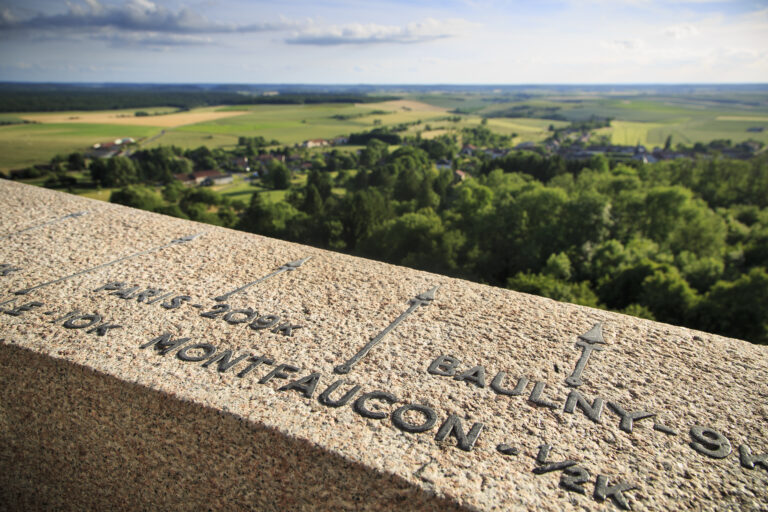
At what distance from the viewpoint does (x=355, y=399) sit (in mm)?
4223

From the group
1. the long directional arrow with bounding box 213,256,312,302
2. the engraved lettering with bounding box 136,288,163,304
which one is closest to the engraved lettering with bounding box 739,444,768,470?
the long directional arrow with bounding box 213,256,312,302

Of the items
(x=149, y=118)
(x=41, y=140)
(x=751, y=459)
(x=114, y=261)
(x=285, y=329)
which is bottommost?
(x=751, y=459)

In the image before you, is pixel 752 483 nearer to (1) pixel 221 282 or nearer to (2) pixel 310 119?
(1) pixel 221 282

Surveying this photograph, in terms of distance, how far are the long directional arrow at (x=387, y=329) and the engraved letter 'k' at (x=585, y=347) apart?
73.9 inches

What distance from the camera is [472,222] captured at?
3175 centimetres

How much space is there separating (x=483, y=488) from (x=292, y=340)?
256 cm

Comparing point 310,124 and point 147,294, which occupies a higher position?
point 310,124

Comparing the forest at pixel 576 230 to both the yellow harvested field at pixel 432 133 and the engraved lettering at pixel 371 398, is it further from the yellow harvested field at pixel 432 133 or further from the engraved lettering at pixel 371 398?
the yellow harvested field at pixel 432 133

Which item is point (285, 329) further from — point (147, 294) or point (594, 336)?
point (594, 336)

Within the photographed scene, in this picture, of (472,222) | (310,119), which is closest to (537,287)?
(472,222)

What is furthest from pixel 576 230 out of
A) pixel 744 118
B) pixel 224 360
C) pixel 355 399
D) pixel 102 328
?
pixel 744 118

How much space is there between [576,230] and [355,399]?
24.5 m

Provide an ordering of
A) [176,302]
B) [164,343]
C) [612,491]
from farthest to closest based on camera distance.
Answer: [176,302] < [164,343] < [612,491]

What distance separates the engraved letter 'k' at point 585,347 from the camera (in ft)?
14.9
